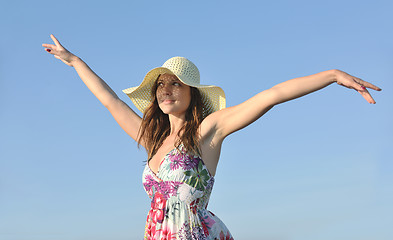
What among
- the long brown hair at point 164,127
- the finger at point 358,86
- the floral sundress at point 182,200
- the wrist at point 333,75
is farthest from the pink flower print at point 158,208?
the finger at point 358,86

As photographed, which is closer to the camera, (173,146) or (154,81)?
(173,146)

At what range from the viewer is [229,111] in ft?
16.9

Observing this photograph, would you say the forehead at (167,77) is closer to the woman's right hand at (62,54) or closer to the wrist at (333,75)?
the woman's right hand at (62,54)

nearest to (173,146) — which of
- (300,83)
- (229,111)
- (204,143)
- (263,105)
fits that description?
(204,143)

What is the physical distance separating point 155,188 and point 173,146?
0.47 meters

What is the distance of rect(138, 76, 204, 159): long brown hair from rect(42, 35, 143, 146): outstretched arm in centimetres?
15

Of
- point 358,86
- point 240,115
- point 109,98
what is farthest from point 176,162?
point 358,86

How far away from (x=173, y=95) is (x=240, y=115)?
0.85 metres

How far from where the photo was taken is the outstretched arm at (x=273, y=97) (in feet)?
14.7

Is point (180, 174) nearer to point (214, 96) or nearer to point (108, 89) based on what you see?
point (214, 96)

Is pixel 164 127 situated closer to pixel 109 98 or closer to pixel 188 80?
pixel 188 80

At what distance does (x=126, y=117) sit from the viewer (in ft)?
19.8

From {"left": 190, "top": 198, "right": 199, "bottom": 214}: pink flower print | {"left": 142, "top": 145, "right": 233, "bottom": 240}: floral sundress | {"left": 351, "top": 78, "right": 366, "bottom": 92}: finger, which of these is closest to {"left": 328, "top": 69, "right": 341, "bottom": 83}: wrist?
{"left": 351, "top": 78, "right": 366, "bottom": 92}: finger

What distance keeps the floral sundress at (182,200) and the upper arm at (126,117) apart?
0.95 meters
